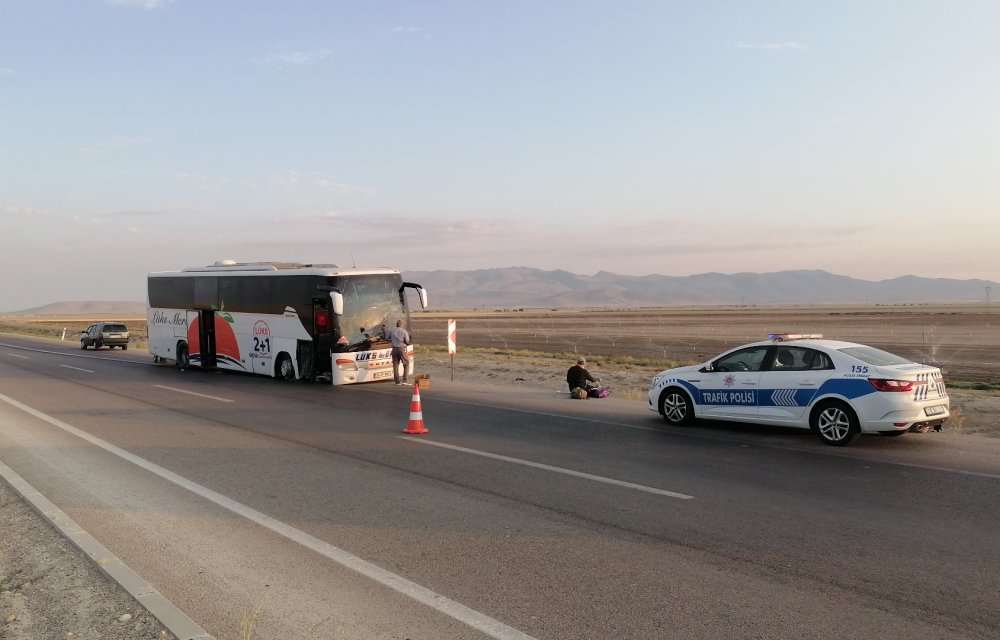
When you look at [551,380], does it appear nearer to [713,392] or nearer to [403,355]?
[403,355]

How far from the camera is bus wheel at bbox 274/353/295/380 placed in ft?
71.3

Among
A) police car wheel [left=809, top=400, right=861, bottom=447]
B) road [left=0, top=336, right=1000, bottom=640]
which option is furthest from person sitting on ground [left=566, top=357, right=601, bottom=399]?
police car wheel [left=809, top=400, right=861, bottom=447]

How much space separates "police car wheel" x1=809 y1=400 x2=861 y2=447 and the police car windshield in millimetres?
736

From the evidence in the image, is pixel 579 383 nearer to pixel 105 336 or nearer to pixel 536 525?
pixel 536 525

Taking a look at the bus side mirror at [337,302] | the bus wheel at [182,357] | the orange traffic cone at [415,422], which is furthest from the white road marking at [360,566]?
the bus wheel at [182,357]

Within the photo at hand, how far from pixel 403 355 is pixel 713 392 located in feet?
33.1

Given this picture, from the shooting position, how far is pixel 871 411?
10305 mm

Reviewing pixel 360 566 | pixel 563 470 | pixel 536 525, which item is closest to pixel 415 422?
pixel 563 470

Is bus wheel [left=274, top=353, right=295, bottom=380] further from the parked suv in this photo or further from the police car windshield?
the parked suv

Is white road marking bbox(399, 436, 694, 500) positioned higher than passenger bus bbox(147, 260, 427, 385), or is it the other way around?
passenger bus bbox(147, 260, 427, 385)

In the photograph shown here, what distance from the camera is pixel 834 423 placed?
10.7 m

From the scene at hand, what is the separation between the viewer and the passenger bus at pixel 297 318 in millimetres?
20219

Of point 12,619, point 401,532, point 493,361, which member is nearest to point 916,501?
point 401,532

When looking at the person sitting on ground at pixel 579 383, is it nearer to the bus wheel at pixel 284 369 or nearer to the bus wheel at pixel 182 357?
the bus wheel at pixel 284 369
